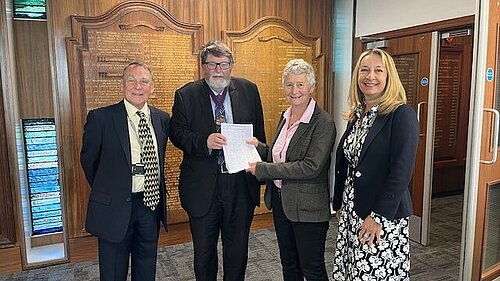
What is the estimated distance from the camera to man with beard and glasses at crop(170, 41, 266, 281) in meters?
2.19

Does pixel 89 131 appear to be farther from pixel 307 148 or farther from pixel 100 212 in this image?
pixel 307 148

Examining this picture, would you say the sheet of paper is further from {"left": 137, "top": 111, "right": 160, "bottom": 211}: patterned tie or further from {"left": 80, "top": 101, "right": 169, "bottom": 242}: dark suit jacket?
{"left": 80, "top": 101, "right": 169, "bottom": 242}: dark suit jacket

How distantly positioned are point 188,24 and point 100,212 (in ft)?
6.76

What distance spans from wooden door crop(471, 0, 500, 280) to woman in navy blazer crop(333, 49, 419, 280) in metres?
0.83

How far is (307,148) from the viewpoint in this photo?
6.61ft

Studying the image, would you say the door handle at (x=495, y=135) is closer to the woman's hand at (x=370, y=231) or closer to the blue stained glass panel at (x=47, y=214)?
the woman's hand at (x=370, y=231)

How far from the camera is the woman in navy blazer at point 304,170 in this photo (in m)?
2.00

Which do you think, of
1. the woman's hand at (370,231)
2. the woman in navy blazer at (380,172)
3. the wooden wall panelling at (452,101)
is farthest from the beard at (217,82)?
the wooden wall panelling at (452,101)

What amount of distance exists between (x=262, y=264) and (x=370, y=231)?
5.25 ft

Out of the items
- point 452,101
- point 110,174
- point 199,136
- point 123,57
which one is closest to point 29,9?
point 123,57

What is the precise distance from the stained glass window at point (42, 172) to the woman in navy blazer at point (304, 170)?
2.32 m

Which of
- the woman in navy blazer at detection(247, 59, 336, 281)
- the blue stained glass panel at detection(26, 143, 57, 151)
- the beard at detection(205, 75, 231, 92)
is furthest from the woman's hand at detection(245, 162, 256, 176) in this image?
the blue stained glass panel at detection(26, 143, 57, 151)

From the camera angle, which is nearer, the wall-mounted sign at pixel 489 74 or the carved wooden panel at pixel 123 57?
the wall-mounted sign at pixel 489 74

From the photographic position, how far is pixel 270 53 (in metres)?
3.92
